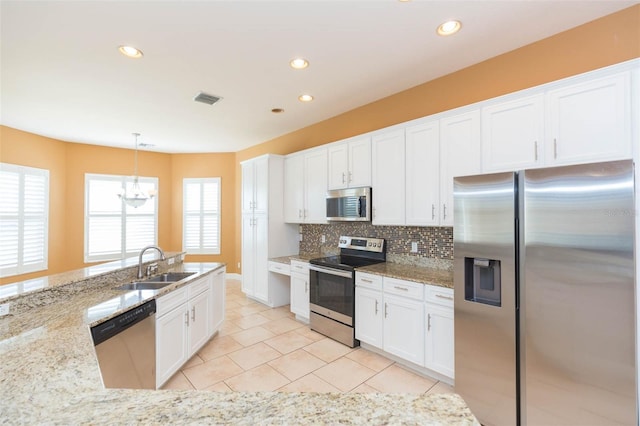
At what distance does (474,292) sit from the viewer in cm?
225

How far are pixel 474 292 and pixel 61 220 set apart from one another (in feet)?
23.5

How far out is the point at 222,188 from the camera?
684 cm

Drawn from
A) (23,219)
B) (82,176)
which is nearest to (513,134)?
(23,219)

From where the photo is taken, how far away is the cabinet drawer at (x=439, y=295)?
8.08 ft

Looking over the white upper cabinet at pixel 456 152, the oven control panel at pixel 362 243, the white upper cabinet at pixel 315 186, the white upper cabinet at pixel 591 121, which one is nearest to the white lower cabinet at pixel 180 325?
the white upper cabinet at pixel 315 186

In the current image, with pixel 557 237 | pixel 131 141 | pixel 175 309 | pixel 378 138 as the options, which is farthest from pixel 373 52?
pixel 131 141

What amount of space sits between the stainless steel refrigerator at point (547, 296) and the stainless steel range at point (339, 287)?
1.29 metres

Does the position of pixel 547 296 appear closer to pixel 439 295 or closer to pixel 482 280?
pixel 482 280

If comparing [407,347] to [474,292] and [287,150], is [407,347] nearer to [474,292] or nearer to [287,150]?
[474,292]

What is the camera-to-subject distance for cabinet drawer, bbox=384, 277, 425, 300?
2.68 metres

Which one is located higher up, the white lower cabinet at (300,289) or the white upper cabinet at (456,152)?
the white upper cabinet at (456,152)

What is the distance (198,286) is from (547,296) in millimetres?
3076

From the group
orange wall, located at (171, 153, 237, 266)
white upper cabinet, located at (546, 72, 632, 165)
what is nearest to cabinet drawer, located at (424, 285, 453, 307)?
white upper cabinet, located at (546, 72, 632, 165)

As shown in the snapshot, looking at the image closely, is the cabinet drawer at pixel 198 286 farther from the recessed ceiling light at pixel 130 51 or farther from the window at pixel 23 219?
the window at pixel 23 219
